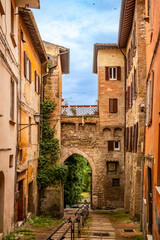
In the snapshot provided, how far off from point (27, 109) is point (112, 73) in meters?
9.33

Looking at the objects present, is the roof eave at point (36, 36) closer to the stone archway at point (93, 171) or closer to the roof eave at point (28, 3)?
the roof eave at point (28, 3)

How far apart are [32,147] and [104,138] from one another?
6.64 metres

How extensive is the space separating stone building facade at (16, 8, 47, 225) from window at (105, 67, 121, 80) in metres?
5.35

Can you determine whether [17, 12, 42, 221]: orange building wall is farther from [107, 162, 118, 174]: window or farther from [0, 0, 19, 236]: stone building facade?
[107, 162, 118, 174]: window

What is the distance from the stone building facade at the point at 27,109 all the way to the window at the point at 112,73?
5.35 meters

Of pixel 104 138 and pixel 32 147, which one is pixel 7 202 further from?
pixel 104 138

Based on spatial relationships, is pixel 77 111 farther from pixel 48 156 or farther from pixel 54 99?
pixel 48 156

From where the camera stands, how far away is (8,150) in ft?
32.4

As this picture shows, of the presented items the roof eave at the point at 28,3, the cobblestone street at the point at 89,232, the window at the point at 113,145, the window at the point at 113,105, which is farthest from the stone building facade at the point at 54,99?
the roof eave at the point at 28,3

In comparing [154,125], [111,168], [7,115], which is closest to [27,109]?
[7,115]

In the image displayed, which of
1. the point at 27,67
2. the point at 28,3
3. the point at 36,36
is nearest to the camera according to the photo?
the point at 28,3

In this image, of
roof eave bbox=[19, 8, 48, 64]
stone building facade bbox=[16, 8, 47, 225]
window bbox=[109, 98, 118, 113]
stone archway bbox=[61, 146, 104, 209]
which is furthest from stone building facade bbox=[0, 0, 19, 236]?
window bbox=[109, 98, 118, 113]

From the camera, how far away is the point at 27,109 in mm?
14172

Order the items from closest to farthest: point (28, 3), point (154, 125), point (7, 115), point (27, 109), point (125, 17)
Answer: point (154, 125) < point (7, 115) < point (28, 3) < point (27, 109) < point (125, 17)
